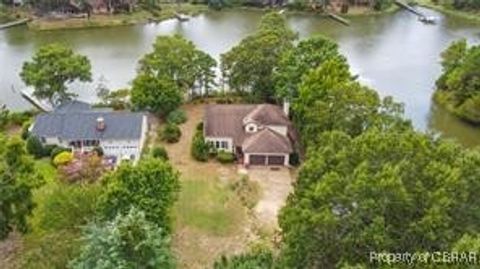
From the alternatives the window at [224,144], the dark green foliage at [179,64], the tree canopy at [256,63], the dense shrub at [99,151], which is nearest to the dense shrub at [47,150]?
the dense shrub at [99,151]

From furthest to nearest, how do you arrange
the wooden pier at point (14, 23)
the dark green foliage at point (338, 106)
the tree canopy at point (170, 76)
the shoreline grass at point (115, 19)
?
the shoreline grass at point (115, 19) → the wooden pier at point (14, 23) → the tree canopy at point (170, 76) → the dark green foliage at point (338, 106)

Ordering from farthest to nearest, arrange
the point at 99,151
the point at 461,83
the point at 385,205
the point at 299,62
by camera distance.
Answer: the point at 461,83 < the point at 299,62 < the point at 99,151 < the point at 385,205

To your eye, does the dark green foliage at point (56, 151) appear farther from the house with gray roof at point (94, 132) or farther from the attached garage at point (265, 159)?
the attached garage at point (265, 159)

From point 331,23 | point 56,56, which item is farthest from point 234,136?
point 331,23

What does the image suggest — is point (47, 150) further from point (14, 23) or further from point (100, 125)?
point (14, 23)

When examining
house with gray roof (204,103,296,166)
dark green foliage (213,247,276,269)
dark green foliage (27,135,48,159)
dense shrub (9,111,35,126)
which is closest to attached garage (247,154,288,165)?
house with gray roof (204,103,296,166)

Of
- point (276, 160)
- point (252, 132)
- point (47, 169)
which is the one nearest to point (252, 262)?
point (276, 160)

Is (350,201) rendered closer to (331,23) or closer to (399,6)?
(331,23)
